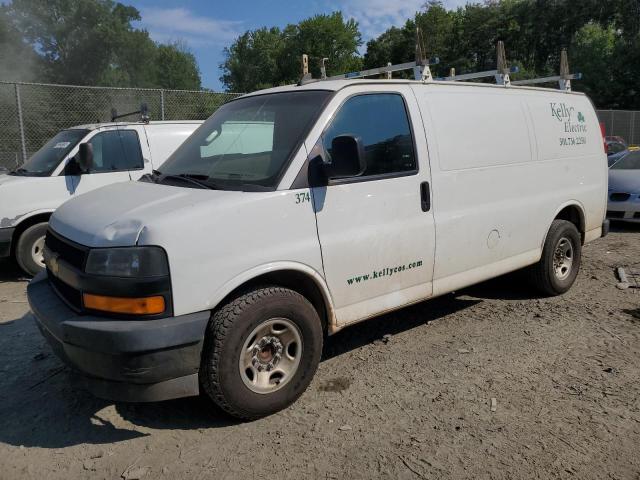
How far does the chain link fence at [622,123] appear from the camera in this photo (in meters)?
26.6

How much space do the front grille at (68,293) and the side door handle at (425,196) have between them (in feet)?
7.88

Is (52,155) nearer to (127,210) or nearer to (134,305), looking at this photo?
(127,210)

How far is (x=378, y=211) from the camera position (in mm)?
3727

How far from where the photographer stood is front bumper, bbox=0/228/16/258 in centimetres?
642

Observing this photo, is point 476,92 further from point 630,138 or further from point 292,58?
point 292,58

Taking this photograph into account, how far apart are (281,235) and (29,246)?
4.74 metres

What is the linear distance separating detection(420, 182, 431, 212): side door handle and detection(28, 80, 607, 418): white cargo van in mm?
13

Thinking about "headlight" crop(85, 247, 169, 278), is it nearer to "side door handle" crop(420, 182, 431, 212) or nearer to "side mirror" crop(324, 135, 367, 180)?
"side mirror" crop(324, 135, 367, 180)

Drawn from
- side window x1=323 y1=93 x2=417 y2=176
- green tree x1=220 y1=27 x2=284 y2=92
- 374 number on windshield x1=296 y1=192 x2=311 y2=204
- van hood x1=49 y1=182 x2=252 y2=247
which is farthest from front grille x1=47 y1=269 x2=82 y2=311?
green tree x1=220 y1=27 x2=284 y2=92

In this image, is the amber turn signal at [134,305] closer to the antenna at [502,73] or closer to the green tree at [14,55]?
the antenna at [502,73]

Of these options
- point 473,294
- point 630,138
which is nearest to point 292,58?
point 630,138

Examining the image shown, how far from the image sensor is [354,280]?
11.9 ft

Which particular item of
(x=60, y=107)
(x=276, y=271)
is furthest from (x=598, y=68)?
(x=276, y=271)

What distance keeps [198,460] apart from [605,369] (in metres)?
2.94
